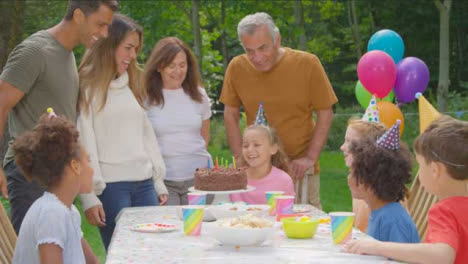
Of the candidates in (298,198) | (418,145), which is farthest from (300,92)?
(418,145)

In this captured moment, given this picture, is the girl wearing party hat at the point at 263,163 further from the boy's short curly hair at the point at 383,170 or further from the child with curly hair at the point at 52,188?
the child with curly hair at the point at 52,188

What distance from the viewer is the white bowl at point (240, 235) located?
9.34ft

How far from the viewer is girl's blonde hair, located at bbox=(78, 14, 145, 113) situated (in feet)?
14.0

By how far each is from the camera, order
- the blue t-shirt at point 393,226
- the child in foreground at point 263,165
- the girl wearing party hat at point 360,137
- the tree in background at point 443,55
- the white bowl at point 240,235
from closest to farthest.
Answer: the white bowl at point 240,235 → the blue t-shirt at point 393,226 → the girl wearing party hat at point 360,137 → the child in foreground at point 263,165 → the tree in background at point 443,55

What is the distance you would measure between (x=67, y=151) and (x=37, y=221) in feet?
1.06

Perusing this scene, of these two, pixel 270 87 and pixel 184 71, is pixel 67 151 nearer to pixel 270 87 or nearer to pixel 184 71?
pixel 184 71

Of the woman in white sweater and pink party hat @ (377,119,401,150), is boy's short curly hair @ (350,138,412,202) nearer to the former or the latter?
pink party hat @ (377,119,401,150)

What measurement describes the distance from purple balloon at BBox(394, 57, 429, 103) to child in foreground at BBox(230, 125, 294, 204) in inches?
105

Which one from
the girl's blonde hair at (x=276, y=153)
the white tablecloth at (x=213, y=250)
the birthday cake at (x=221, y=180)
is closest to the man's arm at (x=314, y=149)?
the girl's blonde hair at (x=276, y=153)

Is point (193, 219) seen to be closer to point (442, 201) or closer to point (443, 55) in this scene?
point (442, 201)

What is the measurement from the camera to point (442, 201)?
2779 millimetres

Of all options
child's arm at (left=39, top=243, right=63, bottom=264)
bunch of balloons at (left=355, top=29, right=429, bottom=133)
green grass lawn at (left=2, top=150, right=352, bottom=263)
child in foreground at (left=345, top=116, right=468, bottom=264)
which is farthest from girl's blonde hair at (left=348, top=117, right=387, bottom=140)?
green grass lawn at (left=2, top=150, right=352, bottom=263)

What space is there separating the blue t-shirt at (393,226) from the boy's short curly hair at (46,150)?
1362 millimetres

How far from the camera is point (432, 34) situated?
2498 centimetres
